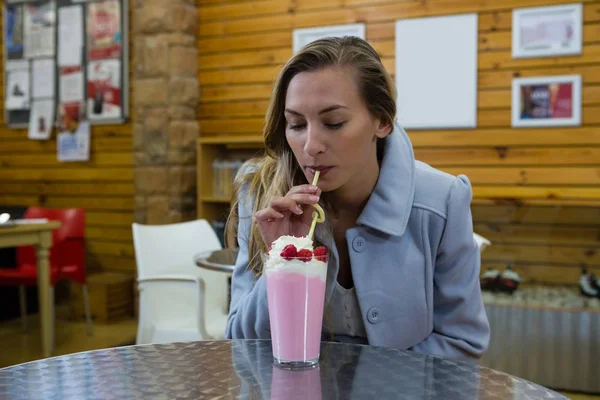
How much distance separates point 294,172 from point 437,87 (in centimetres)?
323

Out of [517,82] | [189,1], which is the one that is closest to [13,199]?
[189,1]

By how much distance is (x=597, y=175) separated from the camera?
417 centimetres

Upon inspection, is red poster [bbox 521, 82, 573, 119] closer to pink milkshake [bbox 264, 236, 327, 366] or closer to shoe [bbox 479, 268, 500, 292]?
shoe [bbox 479, 268, 500, 292]

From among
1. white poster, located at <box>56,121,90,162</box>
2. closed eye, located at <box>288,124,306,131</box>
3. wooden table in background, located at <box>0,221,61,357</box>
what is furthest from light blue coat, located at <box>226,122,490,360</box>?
white poster, located at <box>56,121,90,162</box>

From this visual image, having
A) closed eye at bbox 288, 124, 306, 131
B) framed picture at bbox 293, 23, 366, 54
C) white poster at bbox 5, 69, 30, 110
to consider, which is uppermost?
framed picture at bbox 293, 23, 366, 54

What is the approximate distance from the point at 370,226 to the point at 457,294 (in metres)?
0.25

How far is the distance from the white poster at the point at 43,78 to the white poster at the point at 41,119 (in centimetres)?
8

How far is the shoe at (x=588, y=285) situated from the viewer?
11.9 feet

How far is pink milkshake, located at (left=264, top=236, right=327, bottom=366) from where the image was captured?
111 centimetres

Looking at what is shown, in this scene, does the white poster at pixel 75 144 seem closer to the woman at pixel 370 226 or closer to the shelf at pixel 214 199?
the shelf at pixel 214 199

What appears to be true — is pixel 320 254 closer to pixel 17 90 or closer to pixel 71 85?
A: pixel 71 85

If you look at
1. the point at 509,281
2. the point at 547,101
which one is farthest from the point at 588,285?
the point at 547,101

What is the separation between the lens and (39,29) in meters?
6.08

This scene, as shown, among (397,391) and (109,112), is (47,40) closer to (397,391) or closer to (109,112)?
(109,112)
